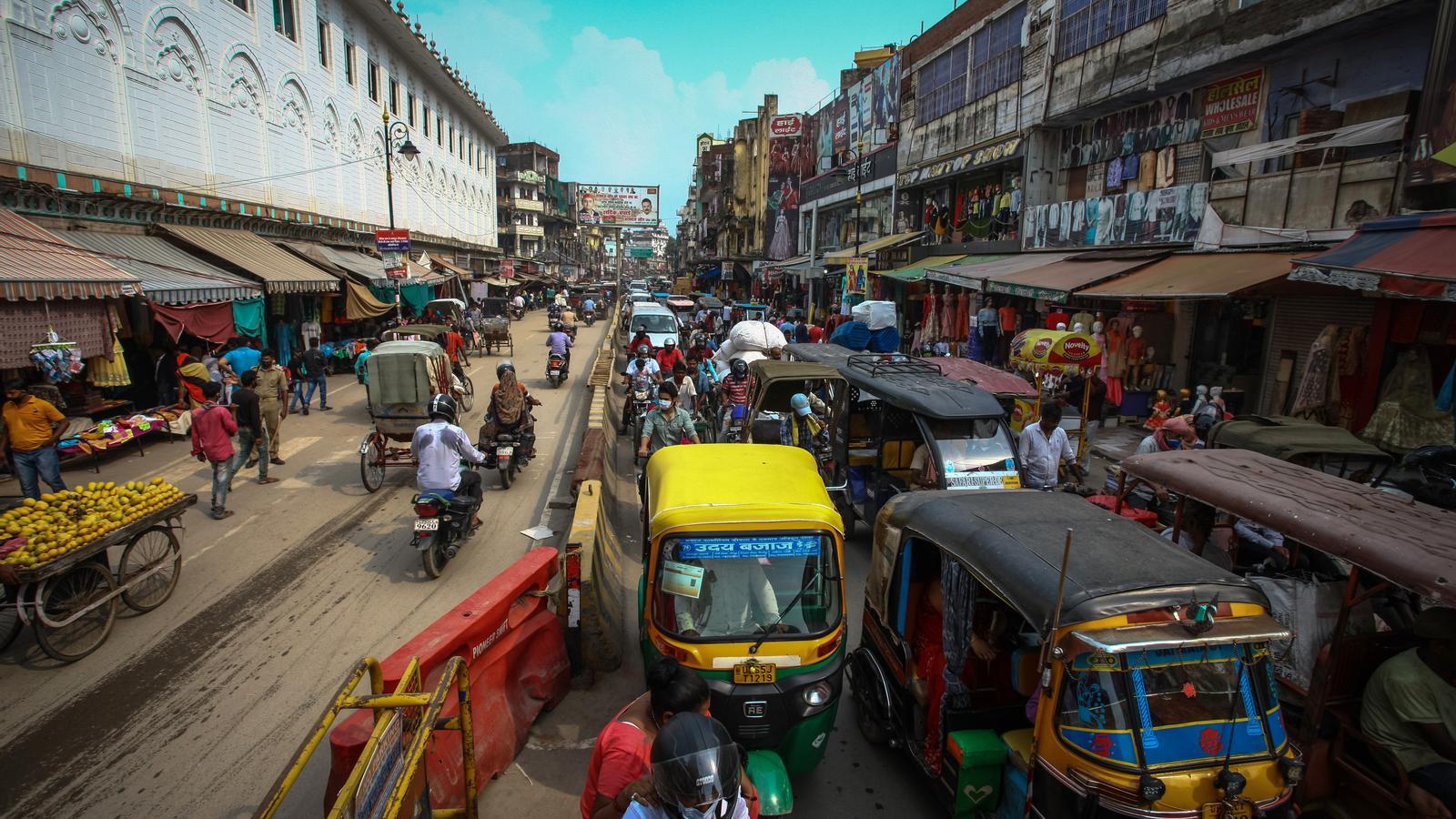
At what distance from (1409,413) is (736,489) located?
9.83m

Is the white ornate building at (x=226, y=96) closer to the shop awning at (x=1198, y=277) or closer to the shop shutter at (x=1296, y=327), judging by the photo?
the shop awning at (x=1198, y=277)

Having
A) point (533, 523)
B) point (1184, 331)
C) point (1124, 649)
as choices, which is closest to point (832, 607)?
point (1124, 649)

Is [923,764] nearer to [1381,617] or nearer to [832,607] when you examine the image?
[832,607]

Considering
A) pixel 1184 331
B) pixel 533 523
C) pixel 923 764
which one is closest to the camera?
pixel 923 764

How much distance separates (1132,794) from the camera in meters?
3.19

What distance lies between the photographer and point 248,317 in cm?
1596

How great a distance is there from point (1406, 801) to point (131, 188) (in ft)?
66.7

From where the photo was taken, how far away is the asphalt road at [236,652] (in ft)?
15.2

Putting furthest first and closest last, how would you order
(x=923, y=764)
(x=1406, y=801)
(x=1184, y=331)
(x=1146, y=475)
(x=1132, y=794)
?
(x=1184, y=331)
(x=1146, y=475)
(x=923, y=764)
(x=1406, y=801)
(x=1132, y=794)

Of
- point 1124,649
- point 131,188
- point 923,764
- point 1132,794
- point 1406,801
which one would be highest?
point 131,188

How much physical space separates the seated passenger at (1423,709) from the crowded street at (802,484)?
22 millimetres

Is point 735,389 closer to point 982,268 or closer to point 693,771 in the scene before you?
point 693,771

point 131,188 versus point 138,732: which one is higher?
point 131,188

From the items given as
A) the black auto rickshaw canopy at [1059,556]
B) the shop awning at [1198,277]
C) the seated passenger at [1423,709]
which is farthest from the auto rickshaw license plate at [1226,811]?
the shop awning at [1198,277]
